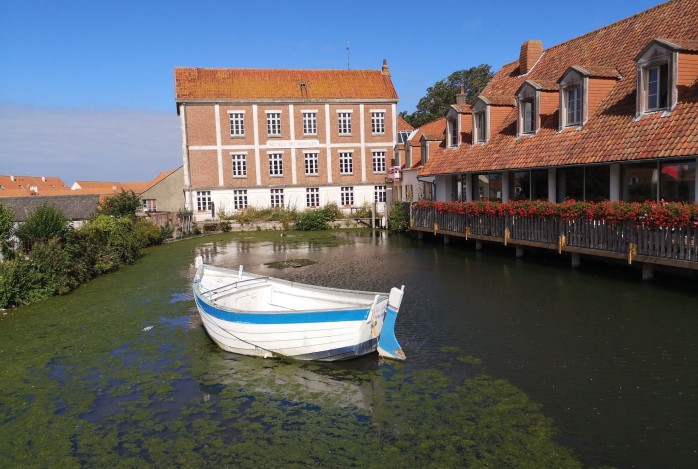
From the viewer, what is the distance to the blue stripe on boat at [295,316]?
978cm

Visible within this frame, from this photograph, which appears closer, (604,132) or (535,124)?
(604,132)

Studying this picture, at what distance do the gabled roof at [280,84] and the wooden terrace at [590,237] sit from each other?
74.1 feet

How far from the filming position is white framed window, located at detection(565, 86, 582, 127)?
20.2 meters

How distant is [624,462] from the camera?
6469 millimetres

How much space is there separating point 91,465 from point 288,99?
39550 millimetres

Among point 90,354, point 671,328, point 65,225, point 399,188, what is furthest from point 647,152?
point 399,188

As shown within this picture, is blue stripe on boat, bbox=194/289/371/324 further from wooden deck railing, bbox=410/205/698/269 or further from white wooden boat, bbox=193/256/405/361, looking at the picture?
wooden deck railing, bbox=410/205/698/269

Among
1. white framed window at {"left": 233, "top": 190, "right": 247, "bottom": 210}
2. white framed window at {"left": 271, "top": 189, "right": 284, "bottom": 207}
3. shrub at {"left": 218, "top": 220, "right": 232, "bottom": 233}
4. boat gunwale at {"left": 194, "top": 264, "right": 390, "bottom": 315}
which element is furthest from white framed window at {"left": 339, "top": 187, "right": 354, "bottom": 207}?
boat gunwale at {"left": 194, "top": 264, "right": 390, "bottom": 315}

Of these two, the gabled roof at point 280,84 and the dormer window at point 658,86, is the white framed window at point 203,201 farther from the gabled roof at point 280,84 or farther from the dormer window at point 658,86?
the dormer window at point 658,86

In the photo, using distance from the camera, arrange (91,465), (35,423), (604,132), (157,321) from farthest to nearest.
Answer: (604,132) → (157,321) → (35,423) → (91,465)

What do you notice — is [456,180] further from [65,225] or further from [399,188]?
[65,225]

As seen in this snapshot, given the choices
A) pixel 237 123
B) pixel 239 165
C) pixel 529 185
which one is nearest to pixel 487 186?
pixel 529 185

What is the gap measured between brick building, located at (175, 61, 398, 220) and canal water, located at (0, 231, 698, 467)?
28.1 meters

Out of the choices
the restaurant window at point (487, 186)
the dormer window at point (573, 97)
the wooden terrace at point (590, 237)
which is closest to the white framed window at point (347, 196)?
the restaurant window at point (487, 186)
